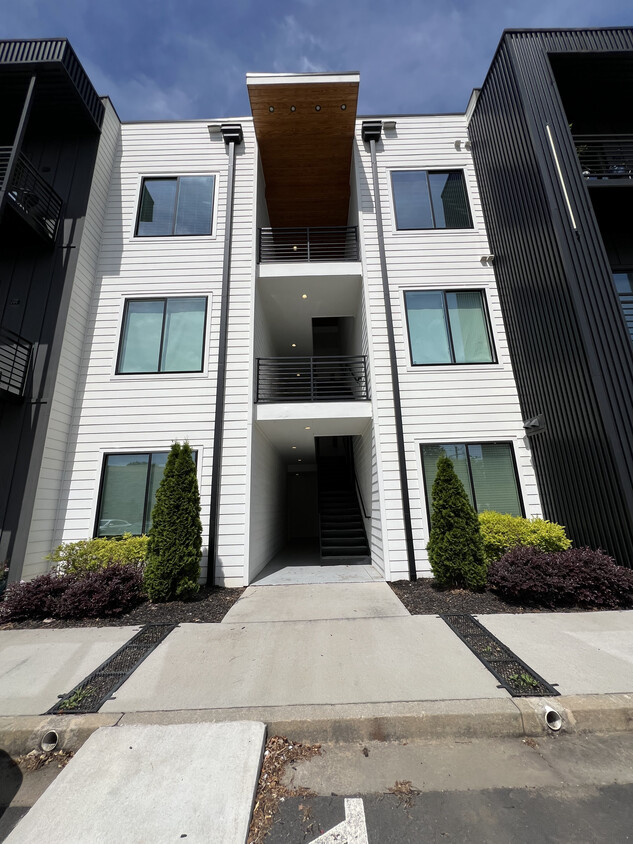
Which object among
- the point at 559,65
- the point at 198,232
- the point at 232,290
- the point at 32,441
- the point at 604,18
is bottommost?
the point at 32,441

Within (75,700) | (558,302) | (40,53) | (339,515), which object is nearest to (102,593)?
(75,700)

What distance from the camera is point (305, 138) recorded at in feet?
29.4

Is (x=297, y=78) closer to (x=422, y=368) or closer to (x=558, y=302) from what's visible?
(x=422, y=368)

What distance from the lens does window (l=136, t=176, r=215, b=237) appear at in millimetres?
8273

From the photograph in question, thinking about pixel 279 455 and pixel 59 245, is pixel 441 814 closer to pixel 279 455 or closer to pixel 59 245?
pixel 279 455

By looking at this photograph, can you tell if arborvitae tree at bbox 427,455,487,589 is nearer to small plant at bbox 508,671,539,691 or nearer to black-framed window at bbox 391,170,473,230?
small plant at bbox 508,671,539,691

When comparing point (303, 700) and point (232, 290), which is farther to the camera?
point (232, 290)

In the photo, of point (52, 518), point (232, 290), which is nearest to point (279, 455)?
point (232, 290)

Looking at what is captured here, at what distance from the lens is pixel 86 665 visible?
3557mm

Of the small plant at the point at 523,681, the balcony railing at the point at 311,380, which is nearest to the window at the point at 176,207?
the balcony railing at the point at 311,380

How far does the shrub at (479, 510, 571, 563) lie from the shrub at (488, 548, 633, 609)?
1.69 ft

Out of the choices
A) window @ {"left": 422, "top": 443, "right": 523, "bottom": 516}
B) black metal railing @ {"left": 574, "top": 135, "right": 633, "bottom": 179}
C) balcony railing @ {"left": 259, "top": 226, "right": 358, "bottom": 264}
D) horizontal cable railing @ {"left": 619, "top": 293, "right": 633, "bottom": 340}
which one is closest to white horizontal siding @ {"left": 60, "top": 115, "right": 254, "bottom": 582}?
balcony railing @ {"left": 259, "top": 226, "right": 358, "bottom": 264}

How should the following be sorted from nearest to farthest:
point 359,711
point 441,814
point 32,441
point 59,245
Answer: point 441,814 < point 359,711 < point 32,441 < point 59,245

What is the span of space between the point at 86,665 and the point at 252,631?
1781 millimetres
